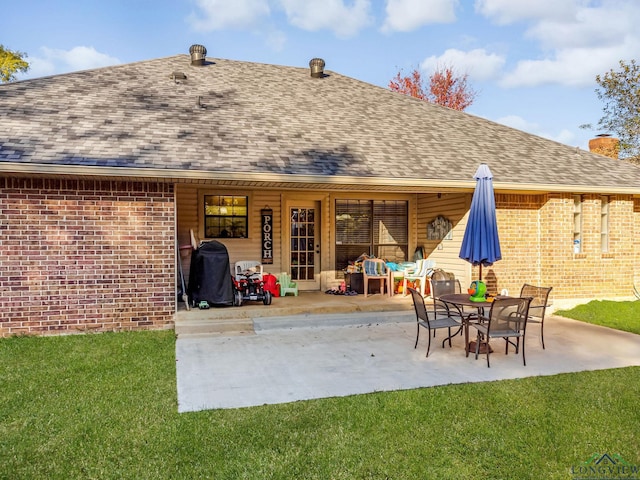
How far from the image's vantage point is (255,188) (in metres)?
9.73

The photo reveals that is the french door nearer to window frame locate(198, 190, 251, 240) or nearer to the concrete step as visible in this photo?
window frame locate(198, 190, 251, 240)

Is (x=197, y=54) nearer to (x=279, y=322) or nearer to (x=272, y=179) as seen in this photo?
(x=272, y=179)

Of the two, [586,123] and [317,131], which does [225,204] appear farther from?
[586,123]

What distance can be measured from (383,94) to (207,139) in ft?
20.9

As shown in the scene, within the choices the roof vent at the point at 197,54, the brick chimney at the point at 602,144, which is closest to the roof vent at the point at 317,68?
the roof vent at the point at 197,54

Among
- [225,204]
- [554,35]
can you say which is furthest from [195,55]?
[554,35]

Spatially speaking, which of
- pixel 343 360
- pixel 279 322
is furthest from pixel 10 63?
pixel 343 360

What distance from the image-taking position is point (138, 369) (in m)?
5.24

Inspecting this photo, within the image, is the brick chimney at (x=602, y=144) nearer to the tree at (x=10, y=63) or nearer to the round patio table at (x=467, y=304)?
the round patio table at (x=467, y=304)
